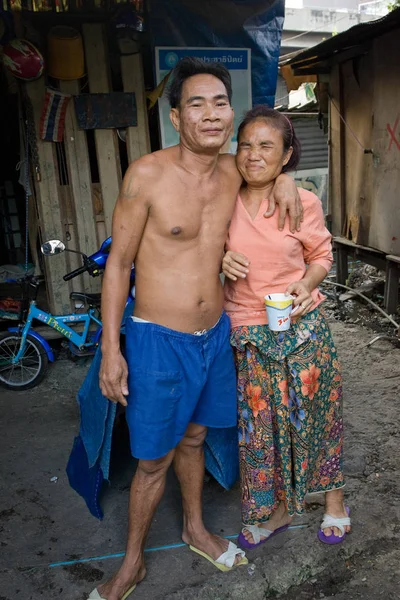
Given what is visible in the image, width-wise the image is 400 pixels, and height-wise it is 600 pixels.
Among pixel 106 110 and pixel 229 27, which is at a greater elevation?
pixel 229 27

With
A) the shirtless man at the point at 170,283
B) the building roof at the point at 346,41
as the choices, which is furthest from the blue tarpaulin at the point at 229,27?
the shirtless man at the point at 170,283

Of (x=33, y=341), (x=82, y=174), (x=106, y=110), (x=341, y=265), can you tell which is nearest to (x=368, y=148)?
(x=341, y=265)

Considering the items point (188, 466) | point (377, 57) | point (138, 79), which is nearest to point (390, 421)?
point (188, 466)

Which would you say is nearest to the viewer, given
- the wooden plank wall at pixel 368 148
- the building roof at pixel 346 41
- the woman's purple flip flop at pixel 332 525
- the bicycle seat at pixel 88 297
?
the woman's purple flip flop at pixel 332 525

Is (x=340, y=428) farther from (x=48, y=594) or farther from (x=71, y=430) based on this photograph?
(x=71, y=430)

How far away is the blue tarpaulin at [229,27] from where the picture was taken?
432cm

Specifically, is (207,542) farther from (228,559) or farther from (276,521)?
(276,521)

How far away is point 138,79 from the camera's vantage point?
4.60 m

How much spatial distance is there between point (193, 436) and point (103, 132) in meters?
3.17

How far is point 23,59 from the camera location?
408 cm

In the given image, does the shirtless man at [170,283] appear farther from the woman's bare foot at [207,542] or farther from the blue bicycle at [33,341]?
the blue bicycle at [33,341]

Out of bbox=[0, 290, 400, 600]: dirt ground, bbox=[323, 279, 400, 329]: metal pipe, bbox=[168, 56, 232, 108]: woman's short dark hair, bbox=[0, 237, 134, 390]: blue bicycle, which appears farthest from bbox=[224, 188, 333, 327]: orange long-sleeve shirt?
bbox=[323, 279, 400, 329]: metal pipe

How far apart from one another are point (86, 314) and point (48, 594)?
2717mm

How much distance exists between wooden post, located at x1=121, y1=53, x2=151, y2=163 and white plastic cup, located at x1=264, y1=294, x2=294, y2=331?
3.08m
